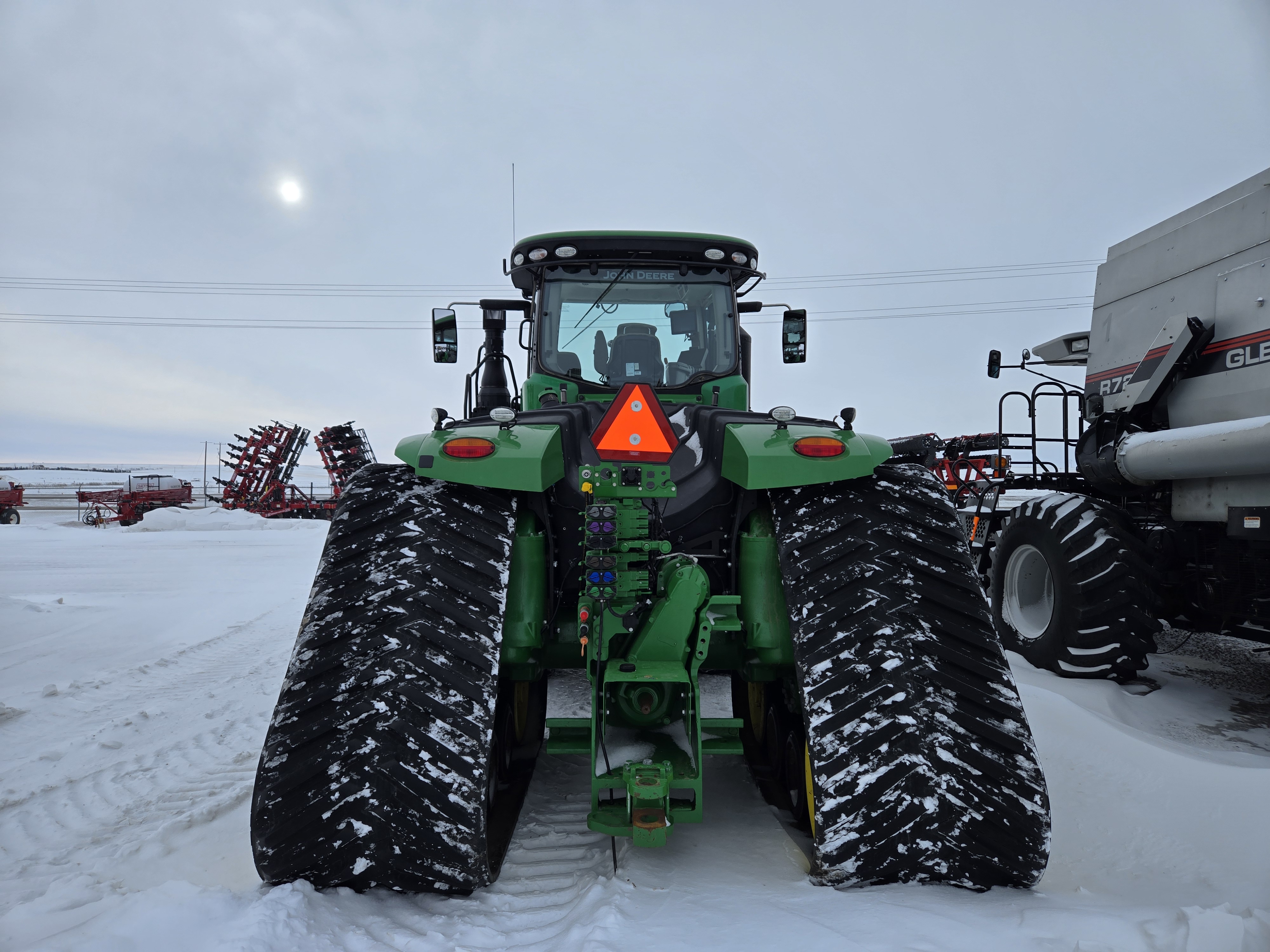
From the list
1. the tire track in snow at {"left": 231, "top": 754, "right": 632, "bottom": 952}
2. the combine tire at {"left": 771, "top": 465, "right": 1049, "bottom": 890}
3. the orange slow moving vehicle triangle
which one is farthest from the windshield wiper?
the tire track in snow at {"left": 231, "top": 754, "right": 632, "bottom": 952}

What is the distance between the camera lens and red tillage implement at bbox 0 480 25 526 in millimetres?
23609

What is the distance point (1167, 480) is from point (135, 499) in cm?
3150

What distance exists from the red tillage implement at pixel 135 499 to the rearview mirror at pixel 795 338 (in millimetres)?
27671

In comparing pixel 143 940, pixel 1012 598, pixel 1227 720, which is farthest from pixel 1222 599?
pixel 143 940

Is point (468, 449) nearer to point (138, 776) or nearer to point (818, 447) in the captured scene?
point (818, 447)

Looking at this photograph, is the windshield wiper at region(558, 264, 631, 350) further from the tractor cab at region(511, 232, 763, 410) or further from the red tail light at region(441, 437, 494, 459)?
the red tail light at region(441, 437, 494, 459)

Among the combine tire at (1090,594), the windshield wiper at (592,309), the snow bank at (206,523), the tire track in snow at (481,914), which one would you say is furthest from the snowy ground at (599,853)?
the snow bank at (206,523)

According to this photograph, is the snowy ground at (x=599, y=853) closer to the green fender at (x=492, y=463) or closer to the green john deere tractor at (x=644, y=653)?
the green john deere tractor at (x=644, y=653)

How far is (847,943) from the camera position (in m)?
1.82

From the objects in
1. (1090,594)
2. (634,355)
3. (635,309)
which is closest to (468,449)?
(634,355)

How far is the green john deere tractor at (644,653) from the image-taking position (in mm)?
2070

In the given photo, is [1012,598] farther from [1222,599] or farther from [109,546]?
[109,546]

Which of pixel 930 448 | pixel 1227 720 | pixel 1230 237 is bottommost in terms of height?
pixel 1227 720

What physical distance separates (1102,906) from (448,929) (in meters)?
1.78
